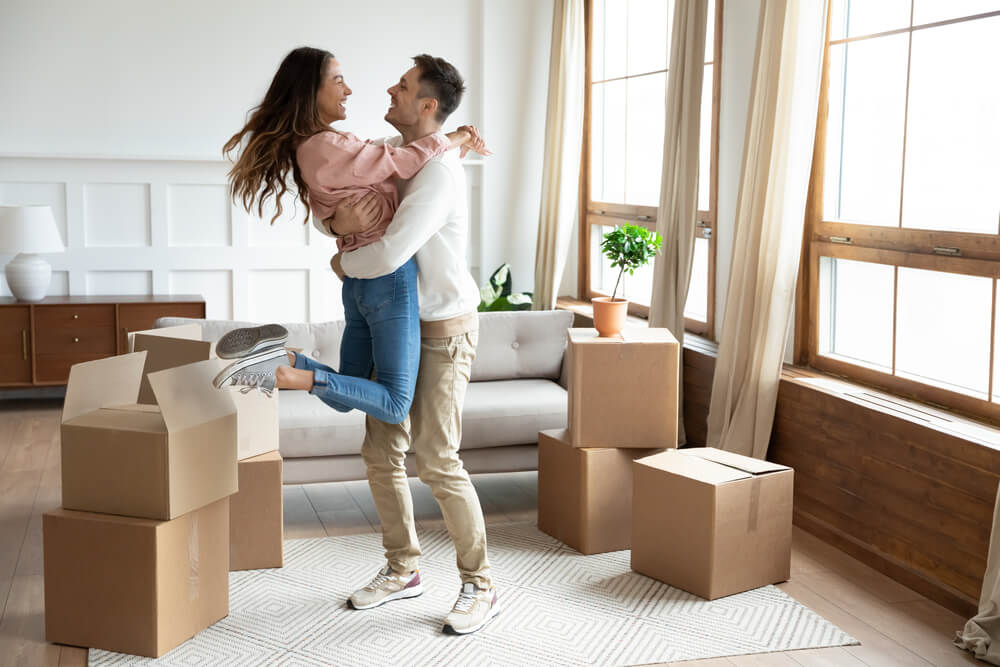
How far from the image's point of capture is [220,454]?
2.71 meters

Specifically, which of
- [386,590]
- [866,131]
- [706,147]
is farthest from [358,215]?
[706,147]

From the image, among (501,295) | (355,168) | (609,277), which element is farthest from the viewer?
(501,295)

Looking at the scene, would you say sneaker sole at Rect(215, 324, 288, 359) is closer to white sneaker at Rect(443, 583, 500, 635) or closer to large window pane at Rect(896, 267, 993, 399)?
white sneaker at Rect(443, 583, 500, 635)

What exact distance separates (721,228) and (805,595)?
200 cm

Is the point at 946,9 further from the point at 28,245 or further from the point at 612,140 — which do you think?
the point at 28,245

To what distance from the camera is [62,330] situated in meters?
5.51

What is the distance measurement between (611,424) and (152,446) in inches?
60.3

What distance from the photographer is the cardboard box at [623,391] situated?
338 cm

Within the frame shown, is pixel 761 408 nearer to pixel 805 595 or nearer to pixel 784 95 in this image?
pixel 805 595

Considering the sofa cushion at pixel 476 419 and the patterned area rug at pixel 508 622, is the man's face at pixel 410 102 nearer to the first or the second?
the sofa cushion at pixel 476 419

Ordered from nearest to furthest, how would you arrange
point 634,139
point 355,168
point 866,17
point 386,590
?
point 355,168
point 386,590
point 866,17
point 634,139

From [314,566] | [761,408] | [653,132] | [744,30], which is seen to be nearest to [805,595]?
[761,408]

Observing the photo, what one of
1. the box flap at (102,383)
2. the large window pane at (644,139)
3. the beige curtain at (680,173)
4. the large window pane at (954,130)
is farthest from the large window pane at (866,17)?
the box flap at (102,383)

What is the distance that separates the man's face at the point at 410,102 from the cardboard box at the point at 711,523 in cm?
131
